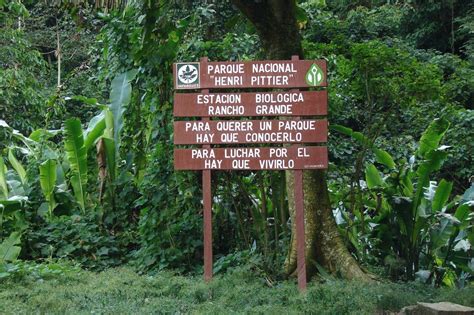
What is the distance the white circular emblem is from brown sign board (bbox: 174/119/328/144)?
461 millimetres

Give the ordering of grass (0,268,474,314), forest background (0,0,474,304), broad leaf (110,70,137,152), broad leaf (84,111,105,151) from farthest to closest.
A: broad leaf (84,111,105,151), broad leaf (110,70,137,152), forest background (0,0,474,304), grass (0,268,474,314)

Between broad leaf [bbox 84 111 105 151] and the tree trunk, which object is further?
broad leaf [bbox 84 111 105 151]

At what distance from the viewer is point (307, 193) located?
7.70m

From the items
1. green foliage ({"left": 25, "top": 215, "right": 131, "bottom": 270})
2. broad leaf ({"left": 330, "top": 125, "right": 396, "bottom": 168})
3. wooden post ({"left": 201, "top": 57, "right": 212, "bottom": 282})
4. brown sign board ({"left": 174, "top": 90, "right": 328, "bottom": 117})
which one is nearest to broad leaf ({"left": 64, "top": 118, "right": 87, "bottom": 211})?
green foliage ({"left": 25, "top": 215, "right": 131, "bottom": 270})

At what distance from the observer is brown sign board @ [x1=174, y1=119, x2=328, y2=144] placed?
7.16 m

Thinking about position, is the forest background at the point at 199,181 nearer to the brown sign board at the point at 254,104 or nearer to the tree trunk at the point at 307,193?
the tree trunk at the point at 307,193

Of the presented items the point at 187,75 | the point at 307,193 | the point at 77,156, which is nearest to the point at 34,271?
the point at 77,156

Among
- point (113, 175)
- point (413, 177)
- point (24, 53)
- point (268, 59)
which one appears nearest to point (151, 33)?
point (268, 59)

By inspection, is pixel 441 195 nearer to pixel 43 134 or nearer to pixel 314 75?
pixel 314 75

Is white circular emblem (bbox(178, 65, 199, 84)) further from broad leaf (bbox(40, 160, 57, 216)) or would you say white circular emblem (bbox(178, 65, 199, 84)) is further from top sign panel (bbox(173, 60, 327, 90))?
broad leaf (bbox(40, 160, 57, 216))

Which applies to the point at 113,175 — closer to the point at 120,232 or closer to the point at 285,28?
the point at 120,232

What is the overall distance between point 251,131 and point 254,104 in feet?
0.95

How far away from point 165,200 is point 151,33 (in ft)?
6.89

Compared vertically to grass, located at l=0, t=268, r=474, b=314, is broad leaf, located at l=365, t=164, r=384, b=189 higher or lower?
higher
